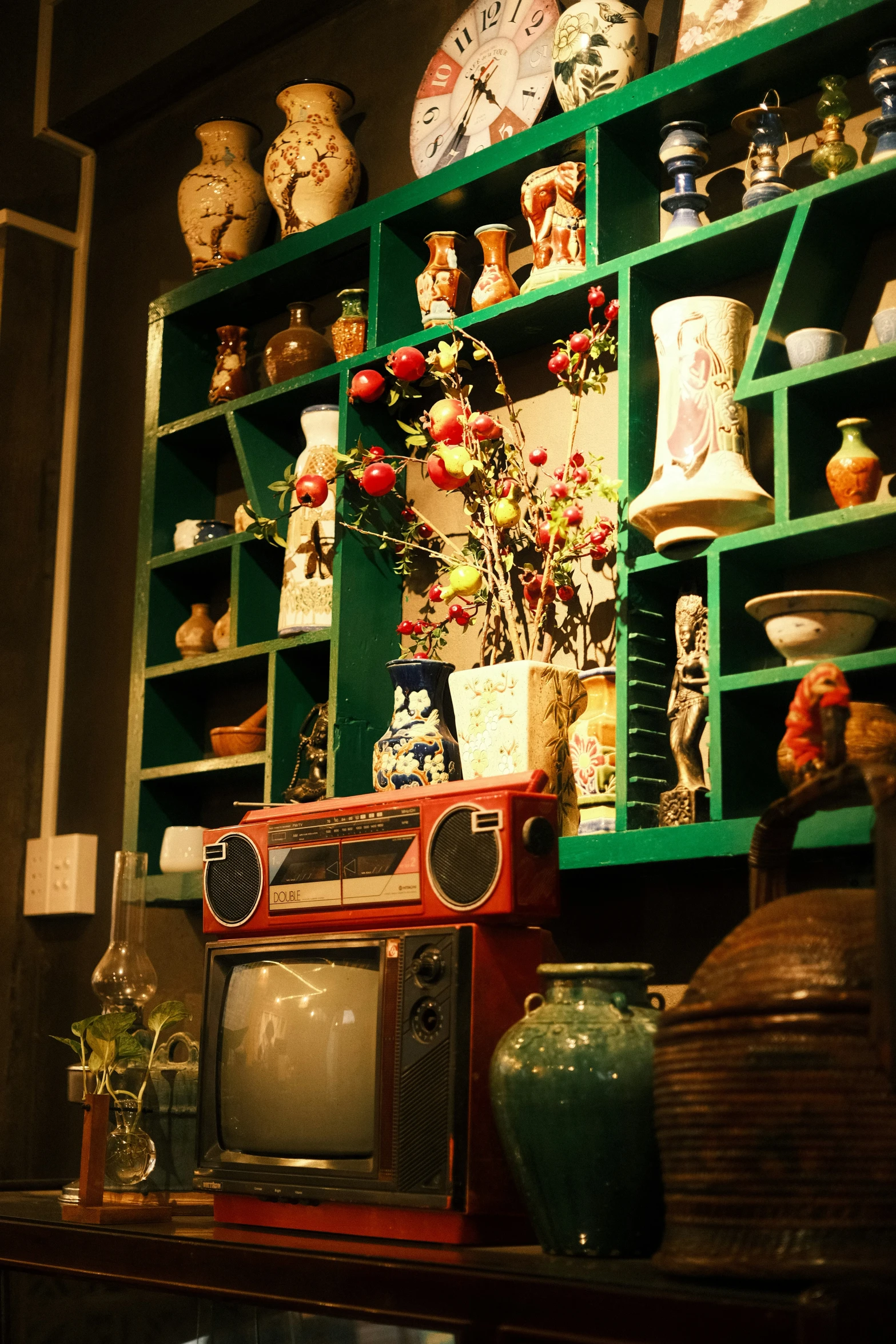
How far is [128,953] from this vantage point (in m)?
2.12

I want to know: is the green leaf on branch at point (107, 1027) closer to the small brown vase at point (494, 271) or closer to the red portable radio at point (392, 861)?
the red portable radio at point (392, 861)

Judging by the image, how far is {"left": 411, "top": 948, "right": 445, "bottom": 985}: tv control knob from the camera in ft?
5.25

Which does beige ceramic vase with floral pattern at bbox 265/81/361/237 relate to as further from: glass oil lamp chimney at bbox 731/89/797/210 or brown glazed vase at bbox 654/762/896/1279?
brown glazed vase at bbox 654/762/896/1279

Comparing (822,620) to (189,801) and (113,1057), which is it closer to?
(113,1057)

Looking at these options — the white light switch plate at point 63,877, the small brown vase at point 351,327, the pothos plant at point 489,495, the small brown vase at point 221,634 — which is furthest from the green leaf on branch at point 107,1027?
the small brown vase at point 351,327

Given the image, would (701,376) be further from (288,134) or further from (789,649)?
(288,134)

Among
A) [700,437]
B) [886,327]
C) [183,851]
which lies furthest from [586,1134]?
[183,851]

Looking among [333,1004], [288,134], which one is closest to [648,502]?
[333,1004]

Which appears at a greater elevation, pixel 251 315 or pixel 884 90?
pixel 251 315

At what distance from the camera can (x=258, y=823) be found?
6.21 ft

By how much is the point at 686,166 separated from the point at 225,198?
1082mm

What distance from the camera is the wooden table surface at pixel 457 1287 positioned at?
1.14 metres

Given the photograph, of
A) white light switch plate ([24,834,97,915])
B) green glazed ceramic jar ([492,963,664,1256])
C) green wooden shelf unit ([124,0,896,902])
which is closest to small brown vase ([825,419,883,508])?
green wooden shelf unit ([124,0,896,902])

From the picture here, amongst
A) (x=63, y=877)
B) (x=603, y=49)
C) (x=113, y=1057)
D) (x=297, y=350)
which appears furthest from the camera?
(x=63, y=877)
